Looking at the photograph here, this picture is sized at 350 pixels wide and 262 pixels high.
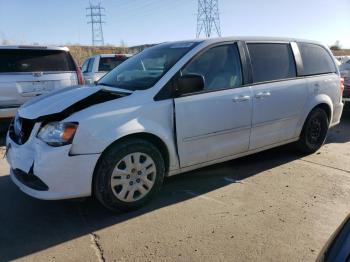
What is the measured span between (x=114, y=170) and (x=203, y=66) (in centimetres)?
160

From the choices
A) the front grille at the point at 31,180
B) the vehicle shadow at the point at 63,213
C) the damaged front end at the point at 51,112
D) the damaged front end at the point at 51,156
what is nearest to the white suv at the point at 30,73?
the vehicle shadow at the point at 63,213

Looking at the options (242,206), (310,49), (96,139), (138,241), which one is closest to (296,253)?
(242,206)

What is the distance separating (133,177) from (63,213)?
0.80 metres

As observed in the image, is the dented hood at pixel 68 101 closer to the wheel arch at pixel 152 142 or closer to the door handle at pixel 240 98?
the wheel arch at pixel 152 142

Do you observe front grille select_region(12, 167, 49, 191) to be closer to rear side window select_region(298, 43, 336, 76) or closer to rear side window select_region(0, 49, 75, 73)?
rear side window select_region(0, 49, 75, 73)

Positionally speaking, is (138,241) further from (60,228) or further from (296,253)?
(296,253)

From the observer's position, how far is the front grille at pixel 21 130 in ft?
12.4

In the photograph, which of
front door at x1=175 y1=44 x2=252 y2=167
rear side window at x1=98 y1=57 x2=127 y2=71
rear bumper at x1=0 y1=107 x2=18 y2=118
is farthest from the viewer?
rear side window at x1=98 y1=57 x2=127 y2=71

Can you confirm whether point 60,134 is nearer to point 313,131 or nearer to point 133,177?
point 133,177

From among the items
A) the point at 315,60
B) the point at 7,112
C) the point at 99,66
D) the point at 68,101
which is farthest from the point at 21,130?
the point at 99,66

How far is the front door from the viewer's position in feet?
13.7

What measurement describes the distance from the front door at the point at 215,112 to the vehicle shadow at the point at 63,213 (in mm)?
405

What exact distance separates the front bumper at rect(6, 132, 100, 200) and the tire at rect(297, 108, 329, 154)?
3.40 metres

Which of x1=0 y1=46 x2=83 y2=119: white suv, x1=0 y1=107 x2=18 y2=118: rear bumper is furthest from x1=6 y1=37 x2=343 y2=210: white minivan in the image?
x1=0 y1=107 x2=18 y2=118: rear bumper
